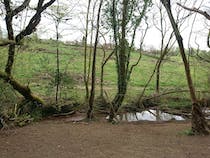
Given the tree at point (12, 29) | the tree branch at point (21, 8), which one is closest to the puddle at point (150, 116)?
the tree at point (12, 29)

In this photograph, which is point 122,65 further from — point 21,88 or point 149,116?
point 21,88

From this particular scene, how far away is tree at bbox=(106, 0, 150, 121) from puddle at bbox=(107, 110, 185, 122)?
1.69 metres

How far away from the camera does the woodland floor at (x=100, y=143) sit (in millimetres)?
7676

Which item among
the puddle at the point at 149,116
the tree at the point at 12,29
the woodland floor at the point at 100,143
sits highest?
the tree at the point at 12,29

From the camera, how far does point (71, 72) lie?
19.2 m

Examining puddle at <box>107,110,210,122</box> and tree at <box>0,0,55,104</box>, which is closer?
tree at <box>0,0,55,104</box>

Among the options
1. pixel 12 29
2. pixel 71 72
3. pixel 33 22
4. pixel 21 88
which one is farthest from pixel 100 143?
pixel 71 72

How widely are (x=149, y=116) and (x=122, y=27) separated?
15.3ft

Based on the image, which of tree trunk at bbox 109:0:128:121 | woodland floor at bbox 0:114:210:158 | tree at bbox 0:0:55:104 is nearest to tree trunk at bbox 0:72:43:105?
tree at bbox 0:0:55:104

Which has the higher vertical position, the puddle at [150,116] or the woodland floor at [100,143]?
the woodland floor at [100,143]

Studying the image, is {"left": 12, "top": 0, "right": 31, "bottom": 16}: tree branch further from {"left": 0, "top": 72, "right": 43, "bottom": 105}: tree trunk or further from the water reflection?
the water reflection

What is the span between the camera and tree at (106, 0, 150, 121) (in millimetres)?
13492

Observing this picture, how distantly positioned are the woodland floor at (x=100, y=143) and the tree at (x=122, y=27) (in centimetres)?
342

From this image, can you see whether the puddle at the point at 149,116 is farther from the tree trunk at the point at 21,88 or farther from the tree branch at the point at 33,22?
the tree branch at the point at 33,22
